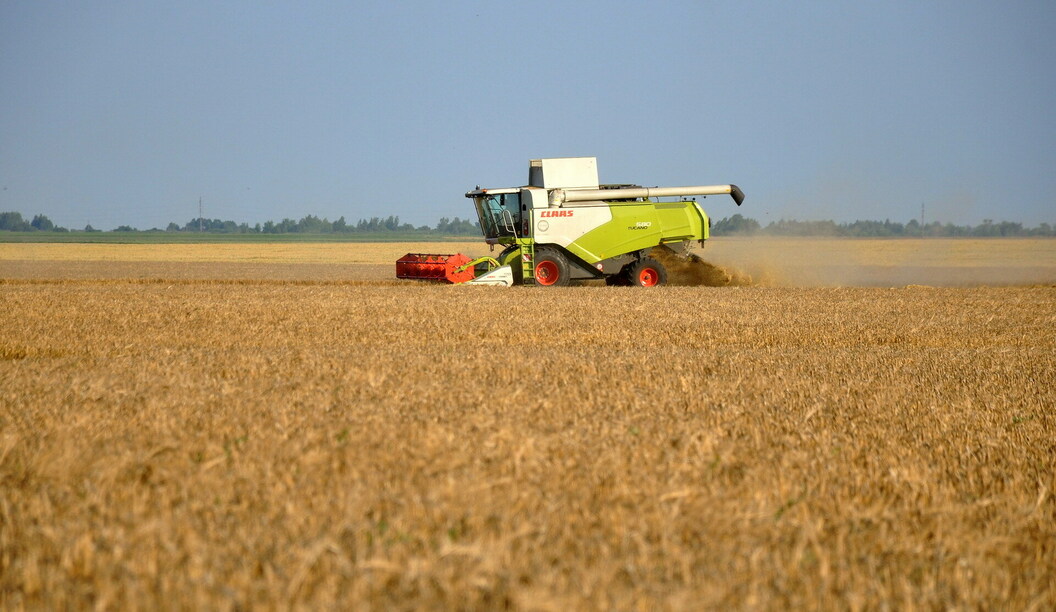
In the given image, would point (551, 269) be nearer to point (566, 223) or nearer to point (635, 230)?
point (566, 223)

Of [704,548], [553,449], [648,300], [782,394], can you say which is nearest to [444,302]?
[648,300]

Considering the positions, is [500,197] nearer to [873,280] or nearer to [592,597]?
[873,280]

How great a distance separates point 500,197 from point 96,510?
1970 centimetres

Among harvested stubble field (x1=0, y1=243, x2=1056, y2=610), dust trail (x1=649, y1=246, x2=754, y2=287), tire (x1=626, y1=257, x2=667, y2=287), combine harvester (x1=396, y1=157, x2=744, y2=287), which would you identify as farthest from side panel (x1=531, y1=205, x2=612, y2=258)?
harvested stubble field (x1=0, y1=243, x2=1056, y2=610)

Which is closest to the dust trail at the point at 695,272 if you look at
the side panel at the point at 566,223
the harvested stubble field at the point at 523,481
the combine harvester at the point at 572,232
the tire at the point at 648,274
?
the combine harvester at the point at 572,232

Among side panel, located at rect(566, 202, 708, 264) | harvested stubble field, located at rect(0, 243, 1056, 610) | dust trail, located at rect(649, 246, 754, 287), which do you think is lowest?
harvested stubble field, located at rect(0, 243, 1056, 610)

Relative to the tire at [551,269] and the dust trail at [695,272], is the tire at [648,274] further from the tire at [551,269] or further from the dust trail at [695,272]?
the tire at [551,269]

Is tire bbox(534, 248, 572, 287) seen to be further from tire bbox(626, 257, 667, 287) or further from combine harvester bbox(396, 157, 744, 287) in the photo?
tire bbox(626, 257, 667, 287)

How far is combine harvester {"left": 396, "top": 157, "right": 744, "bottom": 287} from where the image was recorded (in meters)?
22.2

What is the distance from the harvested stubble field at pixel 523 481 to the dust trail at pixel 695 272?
15.1 metres

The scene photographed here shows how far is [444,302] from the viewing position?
15492mm

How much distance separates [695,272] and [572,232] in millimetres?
3853

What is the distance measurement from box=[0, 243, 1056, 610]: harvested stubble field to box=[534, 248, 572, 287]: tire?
44.3 feet

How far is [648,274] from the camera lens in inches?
884
